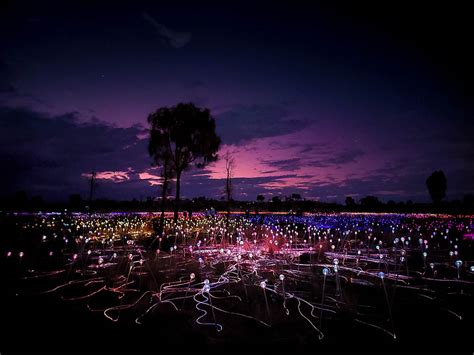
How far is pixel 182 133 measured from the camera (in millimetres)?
20672

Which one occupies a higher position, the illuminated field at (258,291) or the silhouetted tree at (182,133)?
the silhouetted tree at (182,133)

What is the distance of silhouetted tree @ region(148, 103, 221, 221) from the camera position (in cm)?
2073

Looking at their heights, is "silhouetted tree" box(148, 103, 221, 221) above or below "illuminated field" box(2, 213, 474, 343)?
above

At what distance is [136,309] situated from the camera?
219 inches

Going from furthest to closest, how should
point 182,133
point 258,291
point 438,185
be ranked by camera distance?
1. point 438,185
2. point 182,133
3. point 258,291

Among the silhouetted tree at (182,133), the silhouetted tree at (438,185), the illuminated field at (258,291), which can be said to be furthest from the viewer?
the silhouetted tree at (438,185)

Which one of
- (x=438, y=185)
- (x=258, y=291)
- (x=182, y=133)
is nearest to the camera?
(x=258, y=291)

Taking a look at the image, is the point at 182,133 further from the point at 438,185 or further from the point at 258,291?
the point at 438,185

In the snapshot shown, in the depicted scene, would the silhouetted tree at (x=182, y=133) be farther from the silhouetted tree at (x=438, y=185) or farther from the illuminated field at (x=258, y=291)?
the silhouetted tree at (x=438, y=185)

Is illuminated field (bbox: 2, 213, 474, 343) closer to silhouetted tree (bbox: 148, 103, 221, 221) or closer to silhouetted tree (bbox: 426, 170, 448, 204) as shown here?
silhouetted tree (bbox: 148, 103, 221, 221)

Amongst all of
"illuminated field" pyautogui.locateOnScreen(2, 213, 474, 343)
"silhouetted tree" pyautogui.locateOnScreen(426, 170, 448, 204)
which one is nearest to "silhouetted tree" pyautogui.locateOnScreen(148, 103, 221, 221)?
"illuminated field" pyautogui.locateOnScreen(2, 213, 474, 343)

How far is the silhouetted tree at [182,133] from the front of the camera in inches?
816

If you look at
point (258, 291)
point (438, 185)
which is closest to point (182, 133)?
point (258, 291)

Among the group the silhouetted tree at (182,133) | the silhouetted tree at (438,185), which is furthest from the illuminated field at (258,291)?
the silhouetted tree at (438,185)
